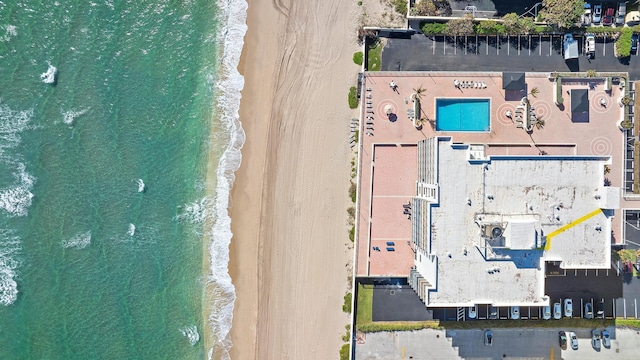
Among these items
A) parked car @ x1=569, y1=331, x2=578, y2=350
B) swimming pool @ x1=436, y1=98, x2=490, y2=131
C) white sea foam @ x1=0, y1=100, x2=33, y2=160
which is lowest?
parked car @ x1=569, y1=331, x2=578, y2=350

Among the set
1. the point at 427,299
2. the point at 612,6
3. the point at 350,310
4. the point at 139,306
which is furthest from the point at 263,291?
the point at 612,6

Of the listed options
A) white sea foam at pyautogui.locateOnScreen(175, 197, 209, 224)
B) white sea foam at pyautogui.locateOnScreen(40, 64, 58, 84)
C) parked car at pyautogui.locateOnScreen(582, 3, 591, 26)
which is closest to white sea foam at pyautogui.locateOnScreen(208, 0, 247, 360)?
white sea foam at pyautogui.locateOnScreen(175, 197, 209, 224)

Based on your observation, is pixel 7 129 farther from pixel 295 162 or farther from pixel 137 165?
pixel 295 162

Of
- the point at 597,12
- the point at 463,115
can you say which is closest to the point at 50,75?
the point at 463,115

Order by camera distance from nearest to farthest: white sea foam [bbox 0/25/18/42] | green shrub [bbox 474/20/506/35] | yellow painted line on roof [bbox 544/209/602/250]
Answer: yellow painted line on roof [bbox 544/209/602/250] → green shrub [bbox 474/20/506/35] → white sea foam [bbox 0/25/18/42]

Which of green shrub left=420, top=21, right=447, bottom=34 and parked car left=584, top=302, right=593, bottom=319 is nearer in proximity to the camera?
green shrub left=420, top=21, right=447, bottom=34

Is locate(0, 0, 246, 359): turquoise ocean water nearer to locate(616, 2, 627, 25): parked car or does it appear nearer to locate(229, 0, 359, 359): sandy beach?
locate(229, 0, 359, 359): sandy beach
